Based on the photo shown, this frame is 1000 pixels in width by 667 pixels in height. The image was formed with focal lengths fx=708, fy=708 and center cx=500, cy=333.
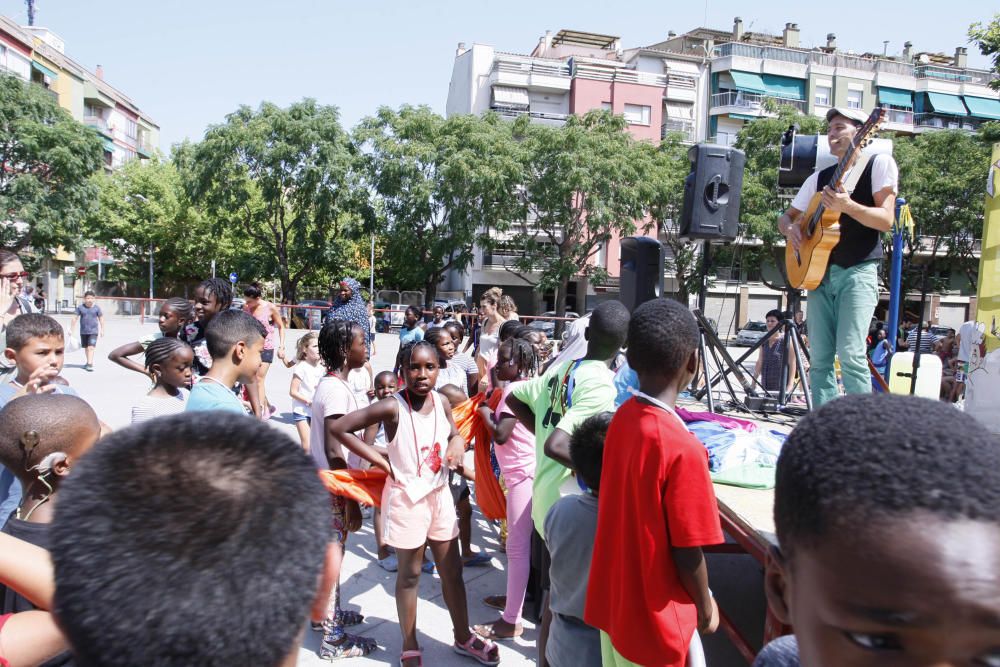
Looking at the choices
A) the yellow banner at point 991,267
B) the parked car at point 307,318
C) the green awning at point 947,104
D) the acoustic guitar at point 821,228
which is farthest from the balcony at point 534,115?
the acoustic guitar at point 821,228

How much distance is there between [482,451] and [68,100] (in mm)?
51451

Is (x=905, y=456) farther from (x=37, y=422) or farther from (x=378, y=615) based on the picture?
(x=378, y=615)

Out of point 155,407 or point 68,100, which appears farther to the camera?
point 68,100

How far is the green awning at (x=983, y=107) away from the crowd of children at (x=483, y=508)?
52848mm

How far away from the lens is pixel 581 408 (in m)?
3.14

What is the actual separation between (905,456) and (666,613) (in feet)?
4.14

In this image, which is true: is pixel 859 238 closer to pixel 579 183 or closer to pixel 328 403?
pixel 328 403

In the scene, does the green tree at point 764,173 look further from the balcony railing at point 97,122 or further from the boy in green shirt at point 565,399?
the balcony railing at point 97,122

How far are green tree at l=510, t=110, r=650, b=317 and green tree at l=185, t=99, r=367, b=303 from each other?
26.3 feet

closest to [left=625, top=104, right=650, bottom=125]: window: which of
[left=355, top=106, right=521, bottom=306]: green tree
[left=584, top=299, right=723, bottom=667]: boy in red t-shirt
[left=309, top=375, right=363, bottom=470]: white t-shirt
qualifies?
[left=355, top=106, right=521, bottom=306]: green tree

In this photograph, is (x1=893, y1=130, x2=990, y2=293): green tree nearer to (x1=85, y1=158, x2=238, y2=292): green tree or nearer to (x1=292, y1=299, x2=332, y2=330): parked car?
(x1=292, y1=299, x2=332, y2=330): parked car

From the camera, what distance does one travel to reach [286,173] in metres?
31.0

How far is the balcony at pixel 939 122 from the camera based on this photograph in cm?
4500

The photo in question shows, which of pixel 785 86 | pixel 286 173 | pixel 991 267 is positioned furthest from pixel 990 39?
pixel 785 86
